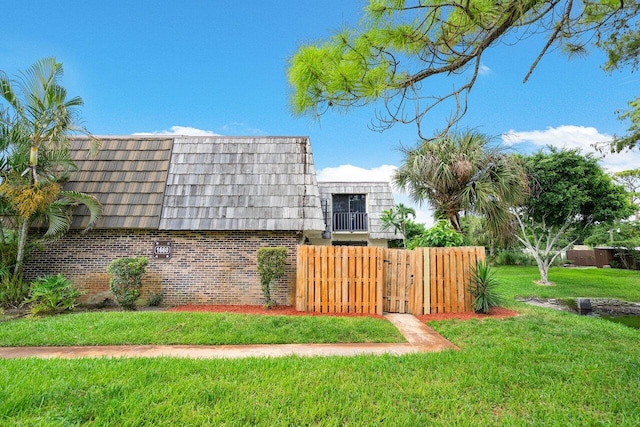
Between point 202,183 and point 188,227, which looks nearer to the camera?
point 188,227

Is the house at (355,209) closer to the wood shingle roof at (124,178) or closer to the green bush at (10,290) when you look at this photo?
the wood shingle roof at (124,178)

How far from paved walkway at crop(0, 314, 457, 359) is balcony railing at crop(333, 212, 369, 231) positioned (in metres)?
14.4

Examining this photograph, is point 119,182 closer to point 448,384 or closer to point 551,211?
point 448,384

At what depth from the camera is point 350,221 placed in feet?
65.3

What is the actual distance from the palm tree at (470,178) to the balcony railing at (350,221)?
7.52 metres

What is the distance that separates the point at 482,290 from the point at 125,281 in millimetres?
8537

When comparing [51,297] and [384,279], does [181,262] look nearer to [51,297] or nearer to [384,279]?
[51,297]

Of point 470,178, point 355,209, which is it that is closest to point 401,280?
point 470,178

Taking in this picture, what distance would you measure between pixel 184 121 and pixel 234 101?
1928 millimetres

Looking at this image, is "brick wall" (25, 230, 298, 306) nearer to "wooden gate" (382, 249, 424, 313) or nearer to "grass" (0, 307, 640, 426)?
"wooden gate" (382, 249, 424, 313)

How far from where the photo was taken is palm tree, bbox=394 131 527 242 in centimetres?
1167

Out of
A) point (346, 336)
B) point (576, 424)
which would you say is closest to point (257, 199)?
point (346, 336)

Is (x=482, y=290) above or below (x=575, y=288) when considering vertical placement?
above

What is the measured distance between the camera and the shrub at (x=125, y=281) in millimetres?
7562
